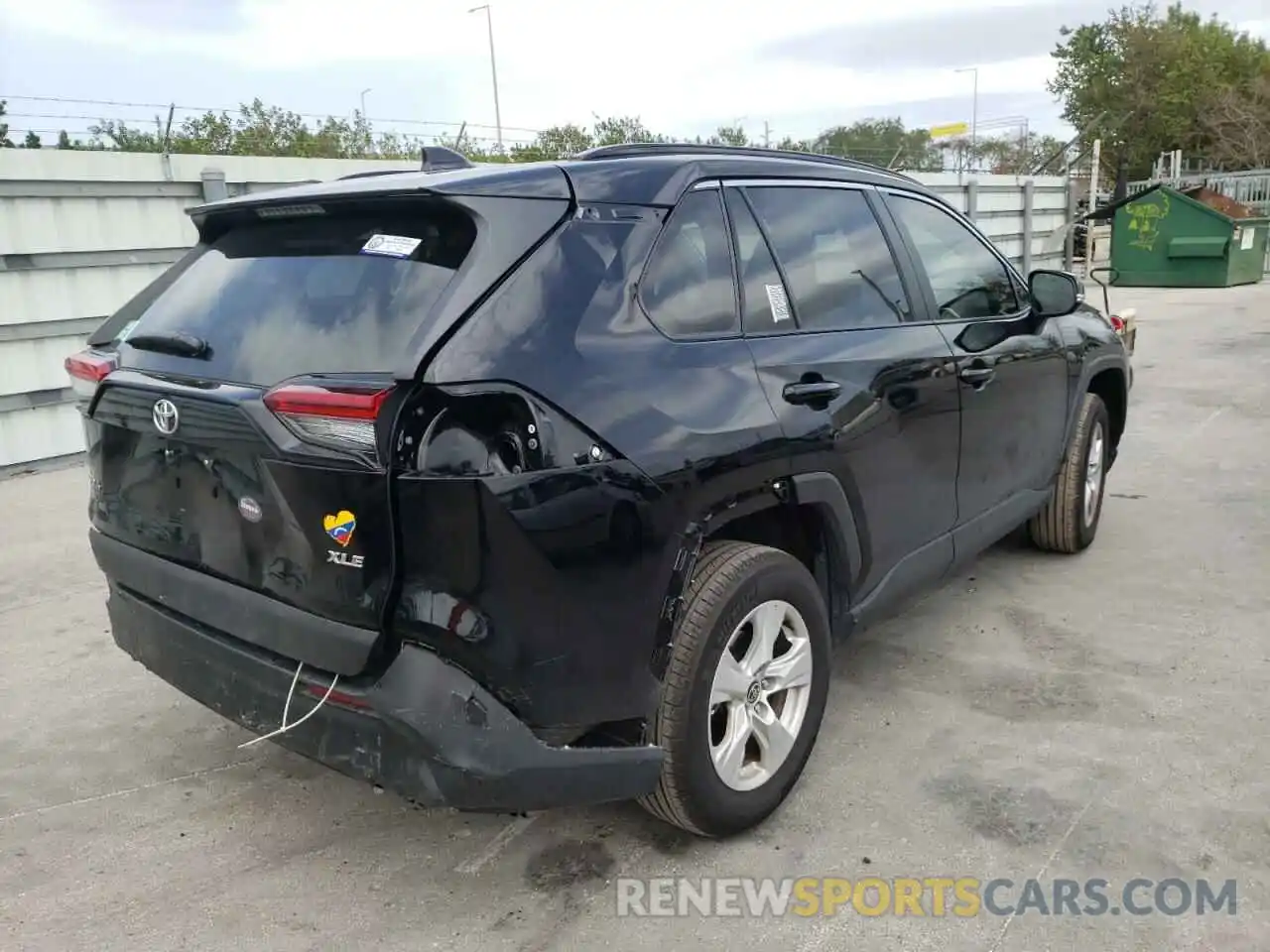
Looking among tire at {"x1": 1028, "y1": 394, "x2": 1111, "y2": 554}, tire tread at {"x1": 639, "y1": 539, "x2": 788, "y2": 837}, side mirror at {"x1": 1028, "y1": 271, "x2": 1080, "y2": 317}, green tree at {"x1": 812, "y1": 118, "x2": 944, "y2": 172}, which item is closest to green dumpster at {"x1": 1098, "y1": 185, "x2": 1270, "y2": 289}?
green tree at {"x1": 812, "y1": 118, "x2": 944, "y2": 172}

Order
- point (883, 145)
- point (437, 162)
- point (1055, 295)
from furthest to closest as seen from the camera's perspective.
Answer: point (883, 145) < point (1055, 295) < point (437, 162)

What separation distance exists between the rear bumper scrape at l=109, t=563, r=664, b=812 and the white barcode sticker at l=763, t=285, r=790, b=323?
1254 mm

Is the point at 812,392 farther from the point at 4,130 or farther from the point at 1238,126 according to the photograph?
the point at 1238,126

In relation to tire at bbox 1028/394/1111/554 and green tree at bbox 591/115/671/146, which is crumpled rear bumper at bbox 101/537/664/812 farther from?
green tree at bbox 591/115/671/146

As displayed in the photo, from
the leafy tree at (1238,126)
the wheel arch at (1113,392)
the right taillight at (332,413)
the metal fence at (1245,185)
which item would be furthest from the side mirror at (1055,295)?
the leafy tree at (1238,126)

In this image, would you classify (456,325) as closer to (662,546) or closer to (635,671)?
(662,546)

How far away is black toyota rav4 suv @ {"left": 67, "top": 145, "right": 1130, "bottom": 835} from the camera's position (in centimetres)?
215

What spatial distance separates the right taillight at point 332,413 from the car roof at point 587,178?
51 centimetres

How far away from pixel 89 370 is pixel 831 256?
2217 millimetres

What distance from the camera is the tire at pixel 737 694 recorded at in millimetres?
2482

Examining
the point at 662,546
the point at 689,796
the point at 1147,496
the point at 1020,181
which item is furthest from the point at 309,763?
the point at 1020,181

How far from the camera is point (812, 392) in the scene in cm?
285

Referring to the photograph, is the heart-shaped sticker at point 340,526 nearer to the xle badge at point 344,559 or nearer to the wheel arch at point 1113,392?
the xle badge at point 344,559

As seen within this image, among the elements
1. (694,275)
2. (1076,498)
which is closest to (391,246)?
(694,275)
